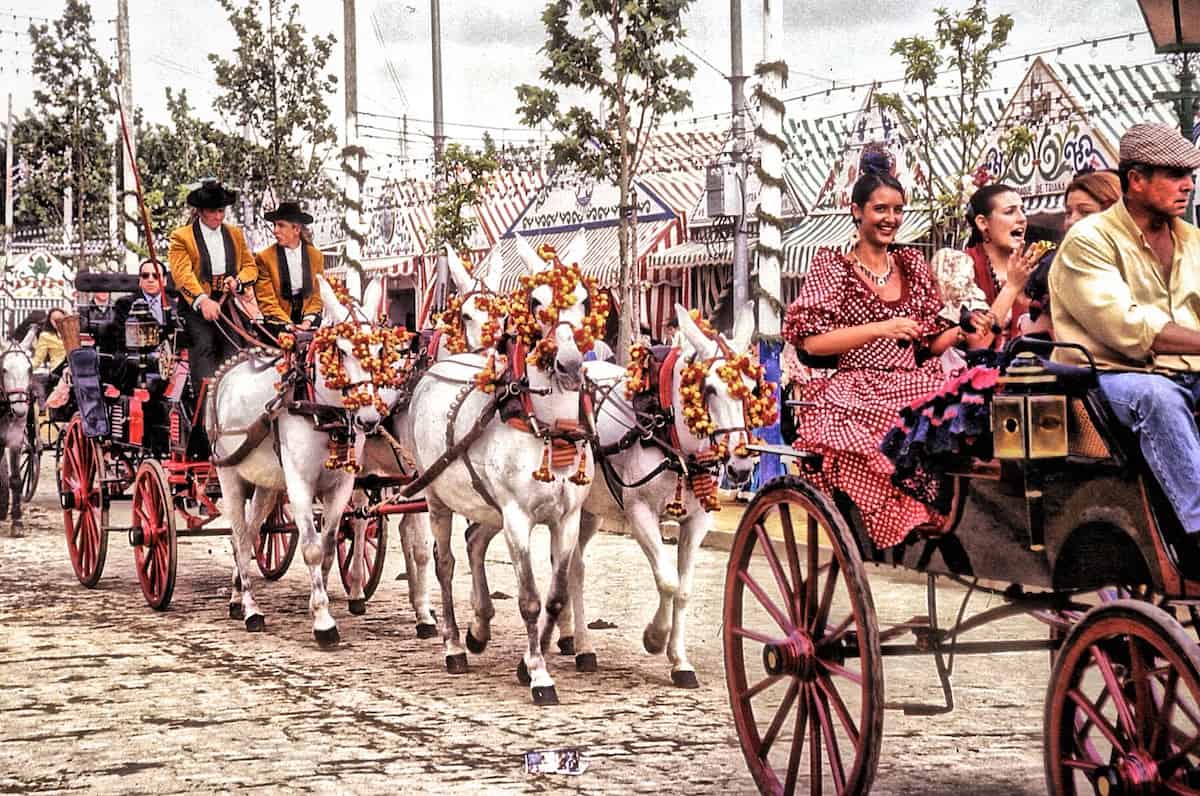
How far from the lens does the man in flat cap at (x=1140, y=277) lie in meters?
4.70

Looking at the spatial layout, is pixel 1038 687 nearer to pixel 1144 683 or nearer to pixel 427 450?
pixel 427 450

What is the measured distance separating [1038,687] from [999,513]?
3.47 meters

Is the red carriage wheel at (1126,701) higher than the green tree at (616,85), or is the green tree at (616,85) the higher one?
the green tree at (616,85)

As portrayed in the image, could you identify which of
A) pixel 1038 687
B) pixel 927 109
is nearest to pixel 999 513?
pixel 1038 687

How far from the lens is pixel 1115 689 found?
4184 millimetres

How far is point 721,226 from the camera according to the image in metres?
21.9

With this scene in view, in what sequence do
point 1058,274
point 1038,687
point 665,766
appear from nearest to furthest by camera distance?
point 1058,274
point 665,766
point 1038,687

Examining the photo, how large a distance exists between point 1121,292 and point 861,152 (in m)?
13.8

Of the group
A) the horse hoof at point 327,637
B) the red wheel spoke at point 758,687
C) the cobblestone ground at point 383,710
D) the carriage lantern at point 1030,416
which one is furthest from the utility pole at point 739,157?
the carriage lantern at point 1030,416

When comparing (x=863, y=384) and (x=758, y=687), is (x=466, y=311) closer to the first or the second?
(x=863, y=384)

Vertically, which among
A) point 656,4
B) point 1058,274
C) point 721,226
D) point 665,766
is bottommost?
point 665,766

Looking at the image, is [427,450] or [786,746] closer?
[786,746]

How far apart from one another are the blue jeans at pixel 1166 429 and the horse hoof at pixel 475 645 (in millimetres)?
5335

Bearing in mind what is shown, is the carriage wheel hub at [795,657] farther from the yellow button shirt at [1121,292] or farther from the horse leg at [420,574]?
the horse leg at [420,574]
